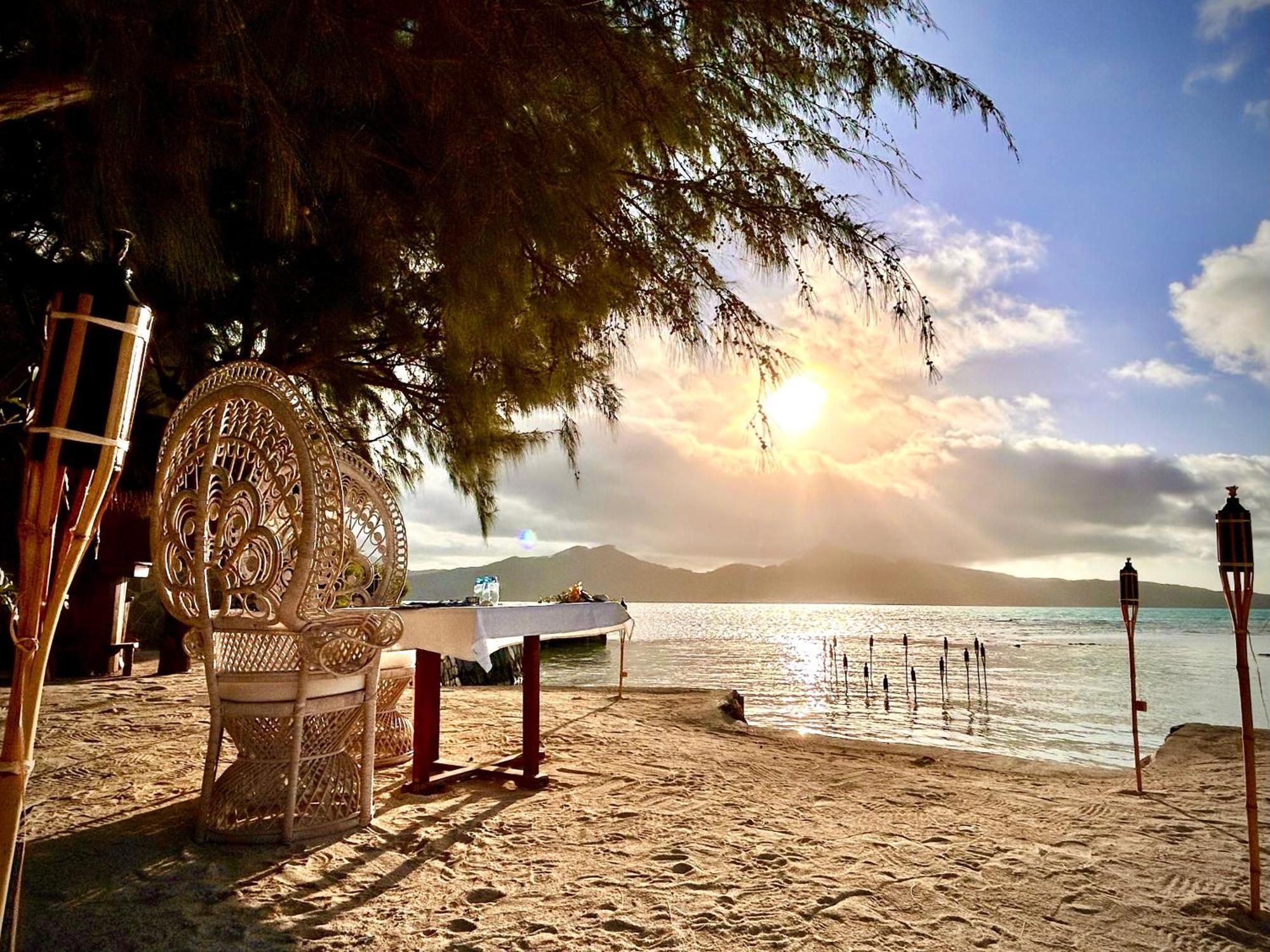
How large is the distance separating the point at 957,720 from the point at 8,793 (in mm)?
12927

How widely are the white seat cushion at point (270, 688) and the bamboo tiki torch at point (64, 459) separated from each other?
1678 mm

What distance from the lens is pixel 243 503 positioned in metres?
2.89

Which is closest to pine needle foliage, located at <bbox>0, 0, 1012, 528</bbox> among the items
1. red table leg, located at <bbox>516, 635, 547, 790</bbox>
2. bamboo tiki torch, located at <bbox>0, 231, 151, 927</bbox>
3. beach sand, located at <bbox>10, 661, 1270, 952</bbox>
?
red table leg, located at <bbox>516, 635, 547, 790</bbox>

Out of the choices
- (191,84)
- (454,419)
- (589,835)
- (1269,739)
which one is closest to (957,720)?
(1269,739)

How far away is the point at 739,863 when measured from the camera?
Answer: 2.58m

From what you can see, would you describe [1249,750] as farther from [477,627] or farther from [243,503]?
[243,503]

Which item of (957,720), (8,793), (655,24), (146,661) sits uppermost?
(655,24)

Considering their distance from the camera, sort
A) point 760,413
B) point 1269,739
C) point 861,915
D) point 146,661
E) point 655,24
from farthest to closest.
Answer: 1. point 146,661
2. point 1269,739
3. point 760,413
4. point 655,24
5. point 861,915

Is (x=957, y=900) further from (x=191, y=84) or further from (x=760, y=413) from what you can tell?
(x=191, y=84)

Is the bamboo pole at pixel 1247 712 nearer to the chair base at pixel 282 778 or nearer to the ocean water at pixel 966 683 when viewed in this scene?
the ocean water at pixel 966 683

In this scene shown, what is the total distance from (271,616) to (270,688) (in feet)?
0.79

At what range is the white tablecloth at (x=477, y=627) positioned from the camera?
3072 mm

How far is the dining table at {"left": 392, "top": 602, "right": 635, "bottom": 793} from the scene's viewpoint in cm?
313

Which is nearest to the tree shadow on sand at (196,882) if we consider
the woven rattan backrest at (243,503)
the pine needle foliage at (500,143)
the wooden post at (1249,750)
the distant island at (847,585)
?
the woven rattan backrest at (243,503)
